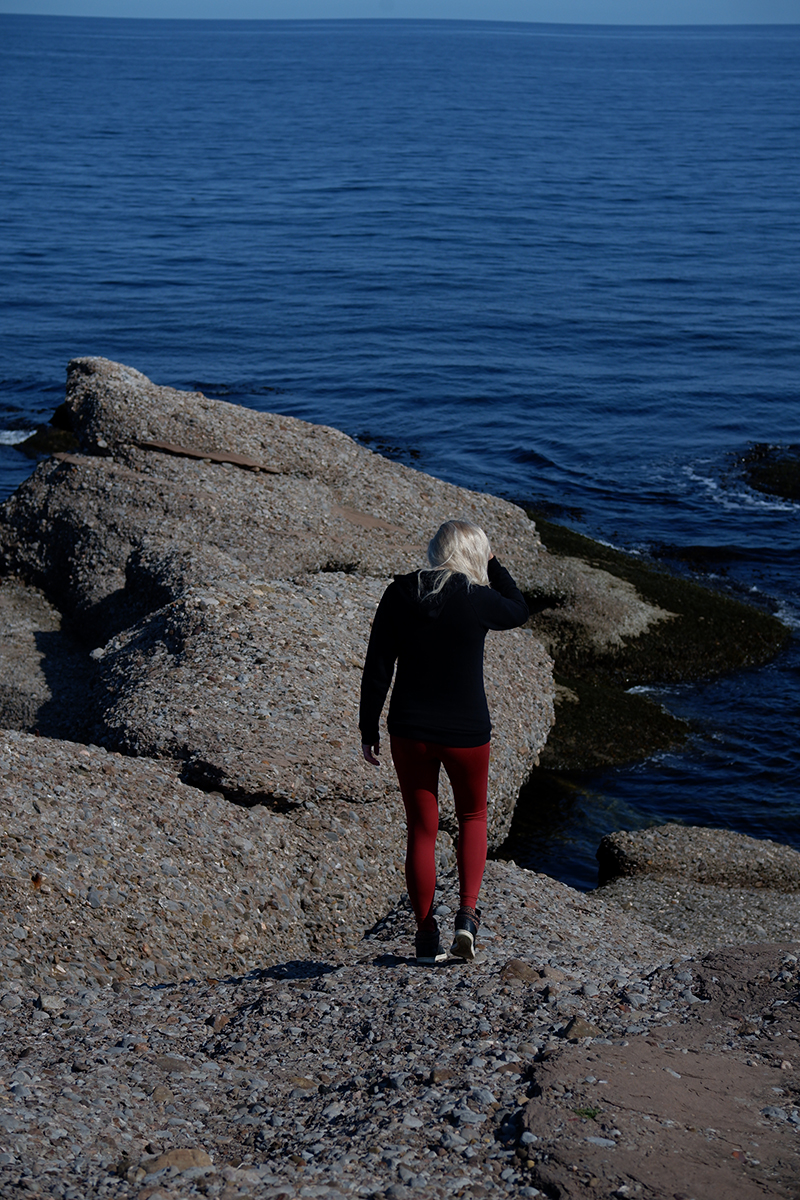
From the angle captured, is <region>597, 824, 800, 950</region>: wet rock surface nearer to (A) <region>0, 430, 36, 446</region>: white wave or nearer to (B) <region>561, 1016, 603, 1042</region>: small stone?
(B) <region>561, 1016, 603, 1042</region>: small stone

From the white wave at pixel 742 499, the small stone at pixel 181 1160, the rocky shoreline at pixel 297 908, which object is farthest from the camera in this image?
the white wave at pixel 742 499

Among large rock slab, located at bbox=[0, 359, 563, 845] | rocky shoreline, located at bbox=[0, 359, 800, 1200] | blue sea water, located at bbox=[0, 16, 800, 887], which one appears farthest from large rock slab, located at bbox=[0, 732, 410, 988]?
blue sea water, located at bbox=[0, 16, 800, 887]

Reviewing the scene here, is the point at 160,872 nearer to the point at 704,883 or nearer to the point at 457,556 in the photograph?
the point at 457,556

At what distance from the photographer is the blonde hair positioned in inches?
248

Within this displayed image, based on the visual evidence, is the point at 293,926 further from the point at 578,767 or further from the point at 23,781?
→ the point at 578,767

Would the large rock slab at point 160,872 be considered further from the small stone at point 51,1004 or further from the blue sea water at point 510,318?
the blue sea water at point 510,318

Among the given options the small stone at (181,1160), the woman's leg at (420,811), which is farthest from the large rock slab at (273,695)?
the small stone at (181,1160)

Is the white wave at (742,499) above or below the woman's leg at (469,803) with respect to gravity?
below

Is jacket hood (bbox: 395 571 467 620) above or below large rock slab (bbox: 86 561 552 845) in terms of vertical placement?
above

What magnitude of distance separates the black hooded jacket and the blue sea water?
20.6 feet

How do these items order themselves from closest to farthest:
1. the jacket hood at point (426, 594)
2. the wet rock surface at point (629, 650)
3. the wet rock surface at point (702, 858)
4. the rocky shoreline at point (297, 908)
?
the rocky shoreline at point (297, 908)
the jacket hood at point (426, 594)
the wet rock surface at point (702, 858)
the wet rock surface at point (629, 650)

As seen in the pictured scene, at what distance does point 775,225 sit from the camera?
55.0 metres

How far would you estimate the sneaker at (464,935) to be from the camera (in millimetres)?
6945

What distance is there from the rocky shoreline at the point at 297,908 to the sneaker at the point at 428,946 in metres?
0.10
